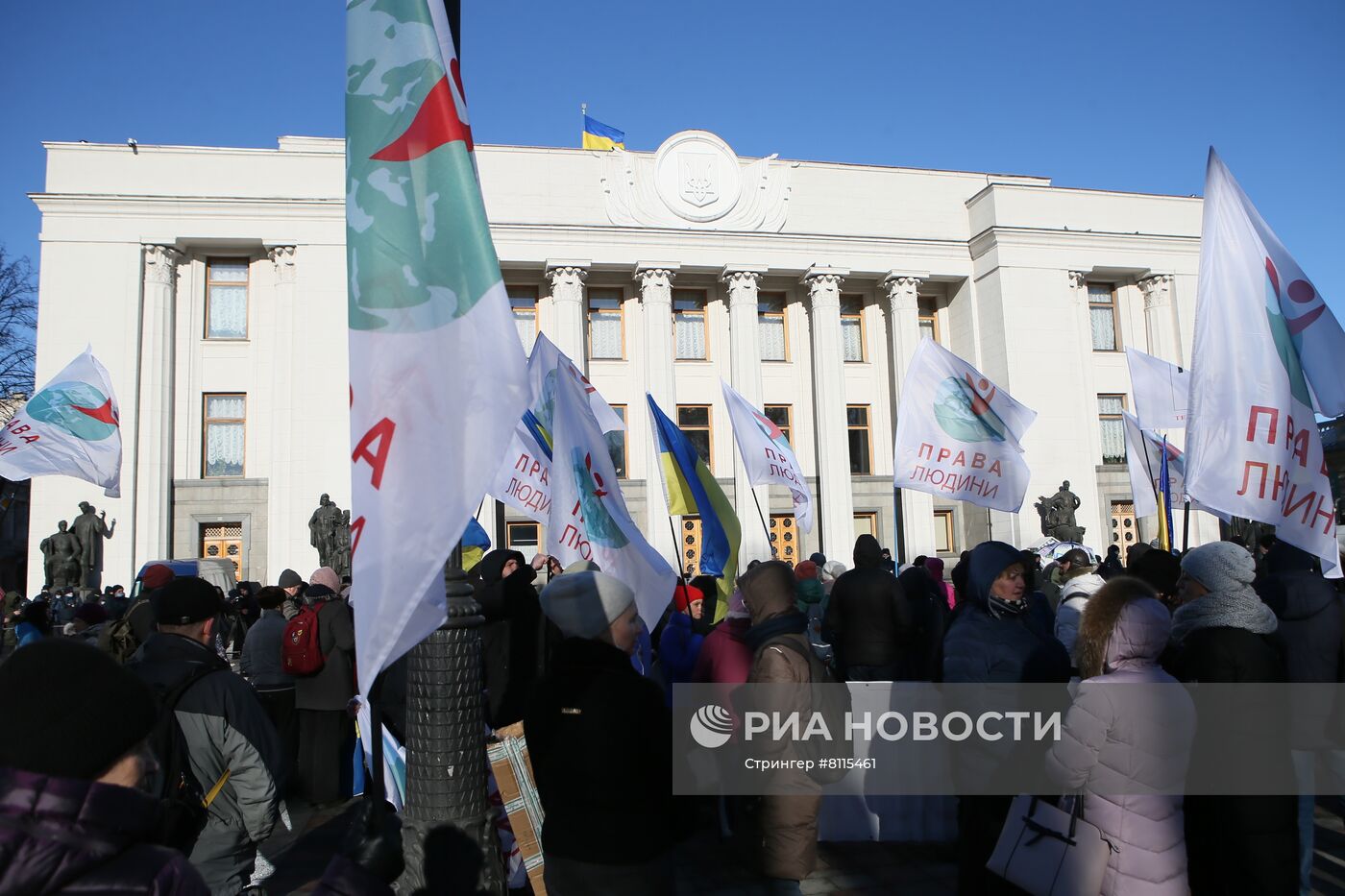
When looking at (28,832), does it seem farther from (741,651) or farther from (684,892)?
(684,892)

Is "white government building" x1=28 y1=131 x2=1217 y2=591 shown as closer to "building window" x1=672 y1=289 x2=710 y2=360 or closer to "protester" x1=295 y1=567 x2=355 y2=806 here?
"building window" x1=672 y1=289 x2=710 y2=360

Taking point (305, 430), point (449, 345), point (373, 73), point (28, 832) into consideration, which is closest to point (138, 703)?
point (28, 832)

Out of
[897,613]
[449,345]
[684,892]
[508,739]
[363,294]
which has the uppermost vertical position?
[363,294]

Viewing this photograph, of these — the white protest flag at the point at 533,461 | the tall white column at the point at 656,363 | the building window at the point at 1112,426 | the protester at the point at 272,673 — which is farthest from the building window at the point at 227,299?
the building window at the point at 1112,426

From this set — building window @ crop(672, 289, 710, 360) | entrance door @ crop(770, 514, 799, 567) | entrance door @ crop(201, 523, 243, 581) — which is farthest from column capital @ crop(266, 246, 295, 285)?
entrance door @ crop(770, 514, 799, 567)

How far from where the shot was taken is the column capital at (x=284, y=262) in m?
26.5

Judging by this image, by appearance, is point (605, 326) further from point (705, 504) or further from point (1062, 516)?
point (705, 504)

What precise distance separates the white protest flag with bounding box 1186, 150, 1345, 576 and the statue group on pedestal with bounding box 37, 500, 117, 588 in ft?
81.3

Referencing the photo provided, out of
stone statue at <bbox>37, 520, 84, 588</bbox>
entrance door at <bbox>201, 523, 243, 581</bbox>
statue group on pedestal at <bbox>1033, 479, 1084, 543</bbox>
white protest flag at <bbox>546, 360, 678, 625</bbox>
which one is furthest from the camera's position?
entrance door at <bbox>201, 523, 243, 581</bbox>

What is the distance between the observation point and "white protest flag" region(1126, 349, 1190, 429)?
1277cm

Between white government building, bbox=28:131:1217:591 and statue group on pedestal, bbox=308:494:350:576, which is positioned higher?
white government building, bbox=28:131:1217:591

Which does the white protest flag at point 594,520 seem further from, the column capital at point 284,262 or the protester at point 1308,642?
the column capital at point 284,262

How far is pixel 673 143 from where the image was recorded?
95.9ft

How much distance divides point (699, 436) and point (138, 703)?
2806cm
